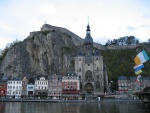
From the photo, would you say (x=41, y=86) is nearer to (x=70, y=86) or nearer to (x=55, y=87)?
(x=55, y=87)

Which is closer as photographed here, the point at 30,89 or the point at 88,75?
the point at 30,89

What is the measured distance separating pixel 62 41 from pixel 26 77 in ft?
95.0

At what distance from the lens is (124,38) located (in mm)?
160250

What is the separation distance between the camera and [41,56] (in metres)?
101

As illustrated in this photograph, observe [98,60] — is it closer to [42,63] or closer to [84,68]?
[84,68]

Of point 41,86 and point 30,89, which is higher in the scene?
point 41,86

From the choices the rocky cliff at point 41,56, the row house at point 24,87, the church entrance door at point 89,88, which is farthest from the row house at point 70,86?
the rocky cliff at point 41,56

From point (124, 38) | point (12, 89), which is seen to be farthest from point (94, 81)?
point (124, 38)

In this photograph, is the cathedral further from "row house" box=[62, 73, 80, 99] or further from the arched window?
"row house" box=[62, 73, 80, 99]

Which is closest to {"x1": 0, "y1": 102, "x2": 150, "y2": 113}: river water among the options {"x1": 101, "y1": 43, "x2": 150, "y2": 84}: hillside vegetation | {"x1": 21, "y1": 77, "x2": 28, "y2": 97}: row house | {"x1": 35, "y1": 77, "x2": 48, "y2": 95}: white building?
{"x1": 35, "y1": 77, "x2": 48, "y2": 95}: white building

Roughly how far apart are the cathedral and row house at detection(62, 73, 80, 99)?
3.33 meters

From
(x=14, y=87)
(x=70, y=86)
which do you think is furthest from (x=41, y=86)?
(x=70, y=86)

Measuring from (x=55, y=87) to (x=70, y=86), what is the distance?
5.61m

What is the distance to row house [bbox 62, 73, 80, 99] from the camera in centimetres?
8019
